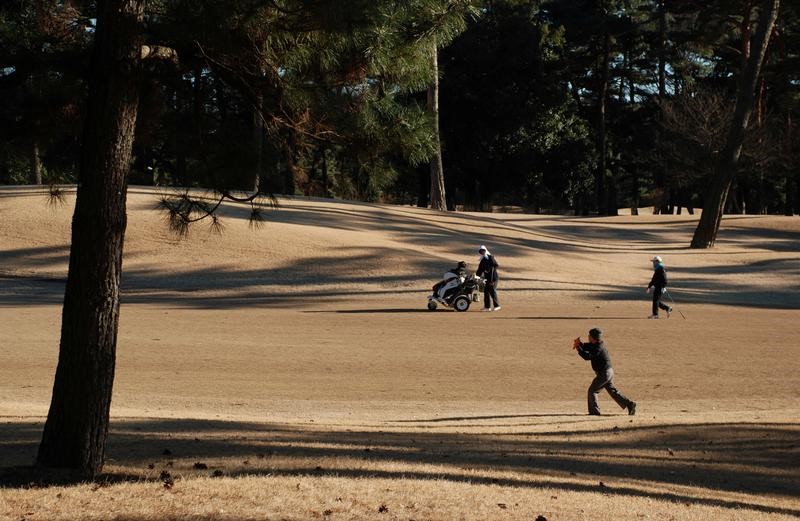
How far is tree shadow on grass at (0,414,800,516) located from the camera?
9.45m

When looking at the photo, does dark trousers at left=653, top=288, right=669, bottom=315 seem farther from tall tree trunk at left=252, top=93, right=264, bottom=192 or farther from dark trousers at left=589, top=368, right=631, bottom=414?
tall tree trunk at left=252, top=93, right=264, bottom=192

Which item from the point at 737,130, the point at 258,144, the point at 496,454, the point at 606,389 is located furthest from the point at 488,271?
the point at 737,130

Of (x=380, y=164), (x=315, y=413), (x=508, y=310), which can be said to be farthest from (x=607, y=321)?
(x=380, y=164)

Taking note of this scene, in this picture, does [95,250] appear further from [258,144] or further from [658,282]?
[658,282]

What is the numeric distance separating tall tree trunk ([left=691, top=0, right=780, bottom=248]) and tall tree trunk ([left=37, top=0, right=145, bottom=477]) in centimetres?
4030

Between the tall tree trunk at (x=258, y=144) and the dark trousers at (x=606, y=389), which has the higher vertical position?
the tall tree trunk at (x=258, y=144)

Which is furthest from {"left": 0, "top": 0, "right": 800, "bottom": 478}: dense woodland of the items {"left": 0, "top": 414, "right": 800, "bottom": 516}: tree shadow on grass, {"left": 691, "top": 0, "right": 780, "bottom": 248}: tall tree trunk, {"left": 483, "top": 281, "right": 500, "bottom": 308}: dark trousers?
{"left": 691, "top": 0, "right": 780, "bottom": 248}: tall tree trunk

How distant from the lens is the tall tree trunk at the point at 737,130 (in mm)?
44594

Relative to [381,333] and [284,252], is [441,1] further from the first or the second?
[284,252]

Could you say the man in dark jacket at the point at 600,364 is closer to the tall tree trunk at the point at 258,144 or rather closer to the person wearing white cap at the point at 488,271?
the tall tree trunk at the point at 258,144

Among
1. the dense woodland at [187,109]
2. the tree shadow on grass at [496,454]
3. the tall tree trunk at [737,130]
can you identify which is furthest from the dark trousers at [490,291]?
the tall tree trunk at [737,130]

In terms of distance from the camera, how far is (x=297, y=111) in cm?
1005

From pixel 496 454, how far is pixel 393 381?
648 cm

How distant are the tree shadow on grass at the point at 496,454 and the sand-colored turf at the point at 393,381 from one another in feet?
0.16
